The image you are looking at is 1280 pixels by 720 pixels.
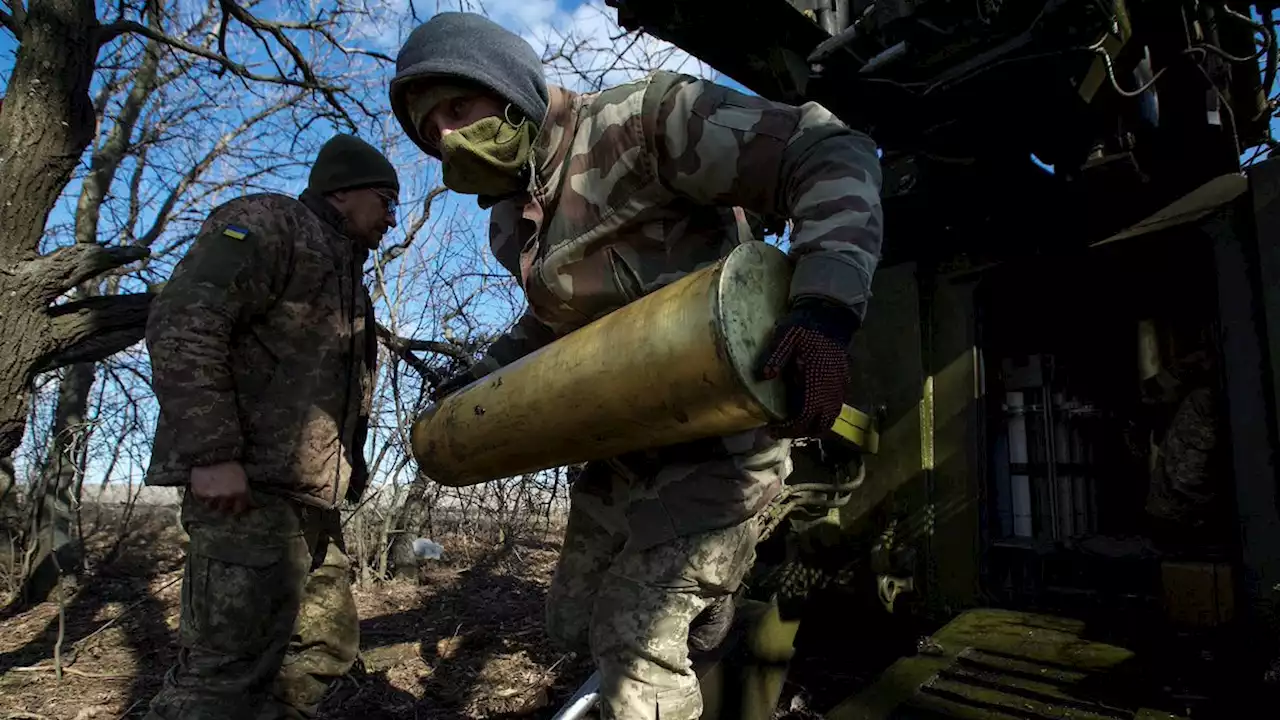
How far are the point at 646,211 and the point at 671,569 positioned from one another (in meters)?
0.83

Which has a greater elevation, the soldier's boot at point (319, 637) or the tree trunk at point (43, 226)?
the tree trunk at point (43, 226)

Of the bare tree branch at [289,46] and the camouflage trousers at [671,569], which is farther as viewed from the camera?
the bare tree branch at [289,46]

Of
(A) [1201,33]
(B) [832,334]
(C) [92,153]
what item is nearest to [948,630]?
(B) [832,334]

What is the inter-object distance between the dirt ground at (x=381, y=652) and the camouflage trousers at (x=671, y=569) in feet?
7.25

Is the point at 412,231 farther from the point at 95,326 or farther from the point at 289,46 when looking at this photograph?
the point at 95,326

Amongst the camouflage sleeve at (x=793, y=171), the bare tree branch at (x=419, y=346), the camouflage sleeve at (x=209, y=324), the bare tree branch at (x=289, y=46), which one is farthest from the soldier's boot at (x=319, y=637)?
the bare tree branch at (x=289, y=46)

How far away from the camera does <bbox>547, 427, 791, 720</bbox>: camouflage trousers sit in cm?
189

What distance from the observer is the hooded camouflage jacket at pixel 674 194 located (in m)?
1.63

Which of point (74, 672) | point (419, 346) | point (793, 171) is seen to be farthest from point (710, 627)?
point (419, 346)

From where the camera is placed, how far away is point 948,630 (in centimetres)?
329

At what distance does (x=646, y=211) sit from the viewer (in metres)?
1.98

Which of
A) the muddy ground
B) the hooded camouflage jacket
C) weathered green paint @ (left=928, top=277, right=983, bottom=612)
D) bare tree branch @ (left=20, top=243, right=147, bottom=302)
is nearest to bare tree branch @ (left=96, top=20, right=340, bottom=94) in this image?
bare tree branch @ (left=20, top=243, right=147, bottom=302)

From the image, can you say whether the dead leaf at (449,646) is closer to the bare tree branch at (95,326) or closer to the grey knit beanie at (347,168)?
the bare tree branch at (95,326)

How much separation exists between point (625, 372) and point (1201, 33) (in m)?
4.27
